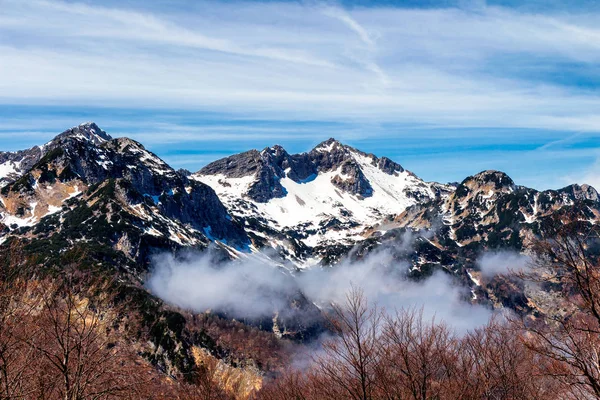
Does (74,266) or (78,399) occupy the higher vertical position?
(74,266)

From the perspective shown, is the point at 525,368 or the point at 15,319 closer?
the point at 15,319

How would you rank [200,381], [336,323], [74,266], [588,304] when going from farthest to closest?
[200,381], [336,323], [74,266], [588,304]

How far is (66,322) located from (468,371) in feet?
88.9

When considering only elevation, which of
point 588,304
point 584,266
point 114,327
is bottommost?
point 114,327

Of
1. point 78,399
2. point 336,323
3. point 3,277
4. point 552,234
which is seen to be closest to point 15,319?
point 3,277

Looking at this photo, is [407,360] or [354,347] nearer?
[354,347]

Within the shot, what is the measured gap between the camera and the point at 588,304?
635 inches

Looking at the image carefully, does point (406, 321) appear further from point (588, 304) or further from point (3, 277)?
point (3, 277)

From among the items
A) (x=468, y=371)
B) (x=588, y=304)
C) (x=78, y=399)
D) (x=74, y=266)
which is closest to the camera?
(x=588, y=304)

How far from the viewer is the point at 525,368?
3288cm

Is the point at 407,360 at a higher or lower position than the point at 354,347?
lower

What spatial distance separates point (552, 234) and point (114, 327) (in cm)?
2356

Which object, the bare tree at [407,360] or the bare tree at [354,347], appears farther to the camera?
the bare tree at [407,360]

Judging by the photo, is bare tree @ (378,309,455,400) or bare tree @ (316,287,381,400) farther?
bare tree @ (378,309,455,400)
